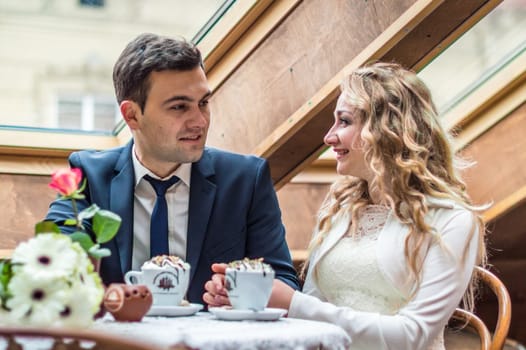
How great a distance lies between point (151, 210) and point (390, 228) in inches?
26.9

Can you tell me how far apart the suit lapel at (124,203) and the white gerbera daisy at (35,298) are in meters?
0.92

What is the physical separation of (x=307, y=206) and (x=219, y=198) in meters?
1.45

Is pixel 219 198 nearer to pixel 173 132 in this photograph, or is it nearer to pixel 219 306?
pixel 173 132

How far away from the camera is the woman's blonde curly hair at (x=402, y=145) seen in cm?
233

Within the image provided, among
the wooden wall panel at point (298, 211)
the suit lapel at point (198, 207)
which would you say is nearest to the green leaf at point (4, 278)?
the suit lapel at point (198, 207)

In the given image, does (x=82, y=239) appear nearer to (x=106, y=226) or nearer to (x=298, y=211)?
(x=106, y=226)

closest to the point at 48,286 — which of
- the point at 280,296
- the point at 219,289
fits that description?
the point at 219,289

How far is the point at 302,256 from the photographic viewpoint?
3773mm

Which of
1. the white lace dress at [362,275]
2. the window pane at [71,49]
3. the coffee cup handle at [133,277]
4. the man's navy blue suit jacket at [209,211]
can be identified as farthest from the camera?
the window pane at [71,49]

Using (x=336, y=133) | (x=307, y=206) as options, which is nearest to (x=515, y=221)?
(x=307, y=206)

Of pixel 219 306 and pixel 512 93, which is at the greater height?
pixel 512 93

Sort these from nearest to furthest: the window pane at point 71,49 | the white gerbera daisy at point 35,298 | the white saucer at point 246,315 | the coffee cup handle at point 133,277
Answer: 1. the white gerbera daisy at point 35,298
2. the white saucer at point 246,315
3. the coffee cup handle at point 133,277
4. the window pane at point 71,49

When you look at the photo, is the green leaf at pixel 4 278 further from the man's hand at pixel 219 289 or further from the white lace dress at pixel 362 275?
the white lace dress at pixel 362 275

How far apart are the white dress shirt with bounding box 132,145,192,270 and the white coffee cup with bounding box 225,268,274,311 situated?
695 mm
